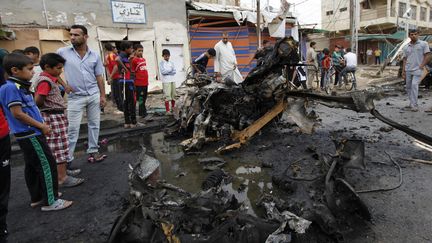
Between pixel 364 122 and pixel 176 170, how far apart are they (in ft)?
14.9

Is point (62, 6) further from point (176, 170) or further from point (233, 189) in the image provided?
point (233, 189)

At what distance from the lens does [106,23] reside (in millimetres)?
10742

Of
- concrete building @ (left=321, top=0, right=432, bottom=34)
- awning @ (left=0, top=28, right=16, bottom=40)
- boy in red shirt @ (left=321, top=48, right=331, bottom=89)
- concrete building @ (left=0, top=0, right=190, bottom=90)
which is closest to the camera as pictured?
awning @ (left=0, top=28, right=16, bottom=40)

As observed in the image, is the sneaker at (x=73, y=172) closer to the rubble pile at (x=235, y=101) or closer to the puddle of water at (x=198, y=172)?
the puddle of water at (x=198, y=172)

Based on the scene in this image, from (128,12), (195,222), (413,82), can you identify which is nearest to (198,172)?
(195,222)

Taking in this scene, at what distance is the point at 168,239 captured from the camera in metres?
1.83

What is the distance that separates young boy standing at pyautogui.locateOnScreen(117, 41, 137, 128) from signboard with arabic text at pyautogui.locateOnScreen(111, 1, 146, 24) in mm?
5525

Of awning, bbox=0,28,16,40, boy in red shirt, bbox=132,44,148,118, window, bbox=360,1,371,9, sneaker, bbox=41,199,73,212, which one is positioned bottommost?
sneaker, bbox=41,199,73,212

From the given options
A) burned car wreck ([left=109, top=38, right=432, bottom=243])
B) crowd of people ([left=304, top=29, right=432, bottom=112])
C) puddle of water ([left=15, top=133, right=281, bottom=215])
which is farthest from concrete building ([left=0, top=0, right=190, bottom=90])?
burned car wreck ([left=109, top=38, right=432, bottom=243])

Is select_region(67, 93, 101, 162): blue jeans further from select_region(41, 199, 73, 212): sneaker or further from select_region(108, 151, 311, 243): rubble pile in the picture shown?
select_region(108, 151, 311, 243): rubble pile

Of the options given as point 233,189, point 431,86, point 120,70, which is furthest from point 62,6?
point 431,86

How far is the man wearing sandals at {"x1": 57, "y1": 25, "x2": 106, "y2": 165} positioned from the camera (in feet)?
12.1

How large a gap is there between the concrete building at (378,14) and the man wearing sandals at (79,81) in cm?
3756

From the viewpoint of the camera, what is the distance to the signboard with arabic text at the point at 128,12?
10906 millimetres
